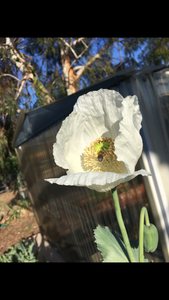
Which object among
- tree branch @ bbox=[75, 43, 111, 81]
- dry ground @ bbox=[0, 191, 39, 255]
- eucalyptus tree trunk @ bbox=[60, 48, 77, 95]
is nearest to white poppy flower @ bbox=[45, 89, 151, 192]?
dry ground @ bbox=[0, 191, 39, 255]

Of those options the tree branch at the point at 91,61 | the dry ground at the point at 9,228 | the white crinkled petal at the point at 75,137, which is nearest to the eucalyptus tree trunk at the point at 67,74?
the tree branch at the point at 91,61

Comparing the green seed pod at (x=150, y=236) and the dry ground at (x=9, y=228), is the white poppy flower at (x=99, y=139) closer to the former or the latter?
the green seed pod at (x=150, y=236)

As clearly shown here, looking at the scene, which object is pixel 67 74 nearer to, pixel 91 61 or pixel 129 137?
pixel 91 61

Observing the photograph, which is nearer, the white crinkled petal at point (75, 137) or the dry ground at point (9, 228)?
the white crinkled petal at point (75, 137)

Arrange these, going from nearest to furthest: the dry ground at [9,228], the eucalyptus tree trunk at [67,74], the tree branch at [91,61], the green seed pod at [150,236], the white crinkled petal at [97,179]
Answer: the white crinkled petal at [97,179]
the green seed pod at [150,236]
the dry ground at [9,228]
the eucalyptus tree trunk at [67,74]
the tree branch at [91,61]

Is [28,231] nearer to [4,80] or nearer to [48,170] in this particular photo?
[48,170]

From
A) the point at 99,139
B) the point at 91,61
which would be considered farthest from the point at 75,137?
the point at 91,61

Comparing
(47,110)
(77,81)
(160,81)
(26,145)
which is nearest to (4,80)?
(77,81)

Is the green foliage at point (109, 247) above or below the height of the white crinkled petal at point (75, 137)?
below

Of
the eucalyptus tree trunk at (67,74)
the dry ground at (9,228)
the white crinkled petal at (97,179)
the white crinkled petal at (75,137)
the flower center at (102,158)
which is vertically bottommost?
the dry ground at (9,228)
